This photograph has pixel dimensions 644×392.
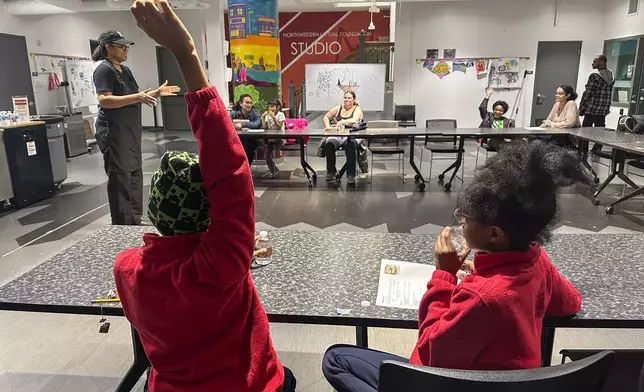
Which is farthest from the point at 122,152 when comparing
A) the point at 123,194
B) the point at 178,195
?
the point at 178,195

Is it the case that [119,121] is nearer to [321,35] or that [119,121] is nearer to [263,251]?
[263,251]

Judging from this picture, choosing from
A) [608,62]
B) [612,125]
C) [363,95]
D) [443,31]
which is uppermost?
[443,31]

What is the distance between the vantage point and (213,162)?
2.75ft

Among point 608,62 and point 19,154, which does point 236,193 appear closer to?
point 19,154

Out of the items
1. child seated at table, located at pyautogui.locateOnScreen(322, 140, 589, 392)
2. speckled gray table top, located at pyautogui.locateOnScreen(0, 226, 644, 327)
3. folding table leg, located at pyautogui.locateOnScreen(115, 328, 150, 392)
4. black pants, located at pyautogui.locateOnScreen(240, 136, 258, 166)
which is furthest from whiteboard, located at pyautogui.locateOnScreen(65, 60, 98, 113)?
child seated at table, located at pyautogui.locateOnScreen(322, 140, 589, 392)

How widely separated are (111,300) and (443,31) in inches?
387

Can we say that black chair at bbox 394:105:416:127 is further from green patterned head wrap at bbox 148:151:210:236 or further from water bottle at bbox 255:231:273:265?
green patterned head wrap at bbox 148:151:210:236

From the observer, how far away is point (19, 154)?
4727mm

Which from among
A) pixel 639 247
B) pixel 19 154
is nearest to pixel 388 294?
pixel 639 247

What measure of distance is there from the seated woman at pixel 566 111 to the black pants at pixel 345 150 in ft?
8.72

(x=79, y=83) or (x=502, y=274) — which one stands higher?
(x=79, y=83)

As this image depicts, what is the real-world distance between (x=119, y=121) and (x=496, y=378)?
11.4 feet

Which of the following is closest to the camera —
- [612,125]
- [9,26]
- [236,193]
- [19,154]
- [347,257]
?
[236,193]

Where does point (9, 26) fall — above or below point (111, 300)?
above
